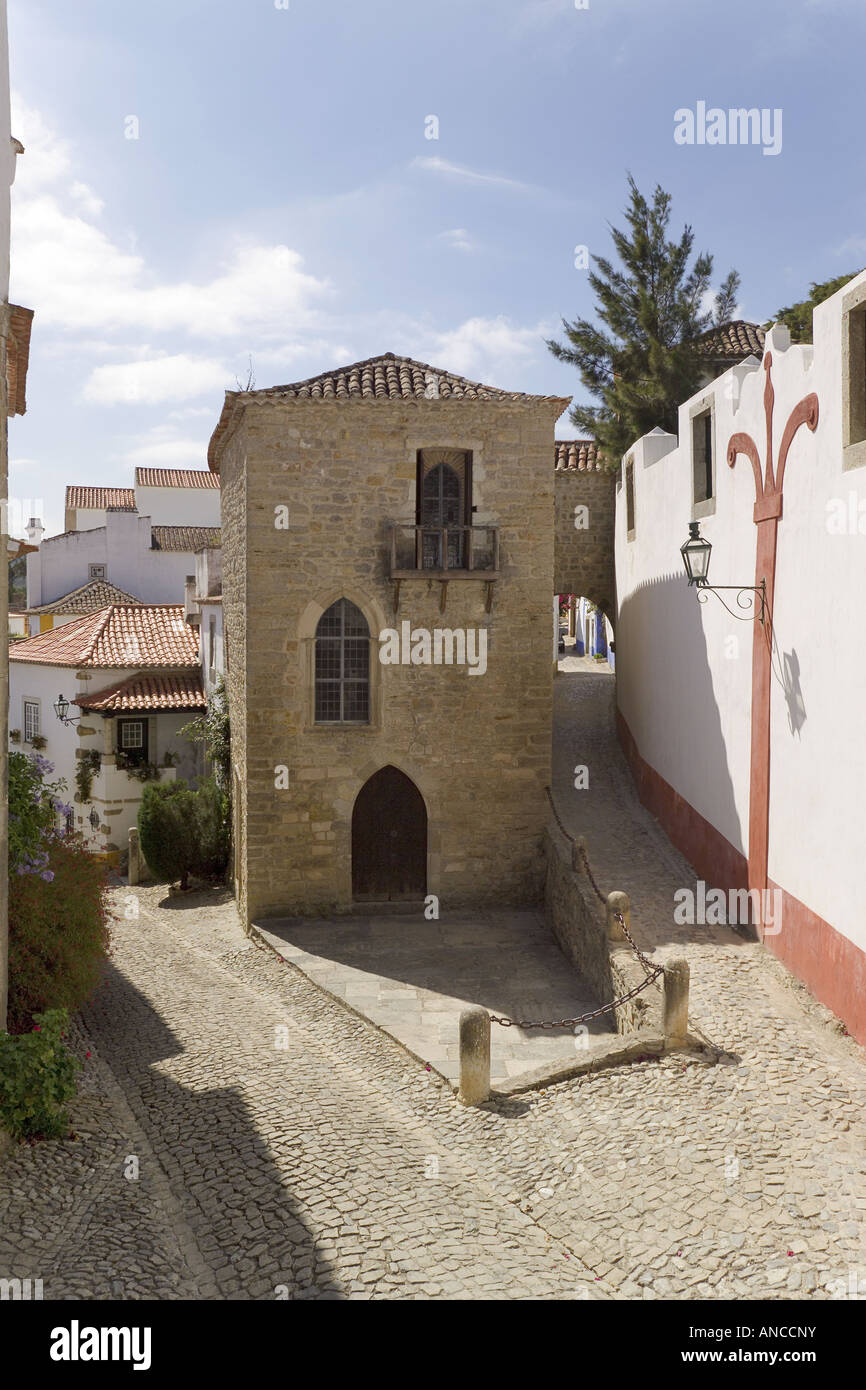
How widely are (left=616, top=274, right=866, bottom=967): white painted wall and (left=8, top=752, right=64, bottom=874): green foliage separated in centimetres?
689

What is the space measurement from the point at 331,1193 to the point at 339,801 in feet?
25.9

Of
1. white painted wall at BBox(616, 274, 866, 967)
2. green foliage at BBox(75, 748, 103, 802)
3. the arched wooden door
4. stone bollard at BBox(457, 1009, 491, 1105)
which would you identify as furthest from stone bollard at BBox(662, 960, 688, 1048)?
green foliage at BBox(75, 748, 103, 802)

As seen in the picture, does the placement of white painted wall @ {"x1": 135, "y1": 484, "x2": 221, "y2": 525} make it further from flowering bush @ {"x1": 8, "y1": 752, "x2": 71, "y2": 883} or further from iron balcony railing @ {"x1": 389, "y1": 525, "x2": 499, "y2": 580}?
flowering bush @ {"x1": 8, "y1": 752, "x2": 71, "y2": 883}

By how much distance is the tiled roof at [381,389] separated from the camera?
1438 centimetres

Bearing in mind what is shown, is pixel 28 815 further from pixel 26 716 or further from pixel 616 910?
pixel 26 716

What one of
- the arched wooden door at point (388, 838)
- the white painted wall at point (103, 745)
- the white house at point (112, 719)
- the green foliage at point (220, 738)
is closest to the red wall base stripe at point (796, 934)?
the arched wooden door at point (388, 838)

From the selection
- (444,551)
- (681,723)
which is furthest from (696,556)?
(444,551)

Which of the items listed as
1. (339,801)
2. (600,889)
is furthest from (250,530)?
(600,889)

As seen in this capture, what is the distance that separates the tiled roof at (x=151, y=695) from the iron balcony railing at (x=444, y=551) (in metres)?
8.09

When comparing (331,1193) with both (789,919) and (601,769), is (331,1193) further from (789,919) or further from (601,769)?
(601,769)

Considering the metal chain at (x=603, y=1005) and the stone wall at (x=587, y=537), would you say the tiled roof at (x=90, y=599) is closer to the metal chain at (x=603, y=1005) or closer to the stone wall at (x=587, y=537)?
the stone wall at (x=587, y=537)

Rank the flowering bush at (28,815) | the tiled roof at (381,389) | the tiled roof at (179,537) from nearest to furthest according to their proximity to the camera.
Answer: the flowering bush at (28,815) → the tiled roof at (381,389) → the tiled roof at (179,537)

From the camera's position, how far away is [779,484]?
9930 millimetres

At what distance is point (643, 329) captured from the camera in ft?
81.5
